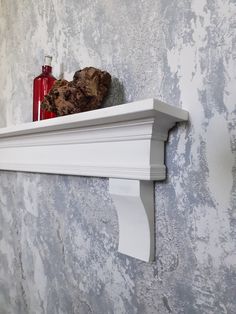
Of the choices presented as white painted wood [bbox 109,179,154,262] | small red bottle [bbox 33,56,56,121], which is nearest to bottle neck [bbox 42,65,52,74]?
small red bottle [bbox 33,56,56,121]

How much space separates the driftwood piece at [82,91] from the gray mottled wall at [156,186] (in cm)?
6

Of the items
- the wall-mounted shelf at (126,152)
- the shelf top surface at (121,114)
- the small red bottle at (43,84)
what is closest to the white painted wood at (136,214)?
the wall-mounted shelf at (126,152)

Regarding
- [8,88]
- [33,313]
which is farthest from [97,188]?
[8,88]

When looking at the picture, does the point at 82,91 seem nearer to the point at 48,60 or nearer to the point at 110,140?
the point at 110,140

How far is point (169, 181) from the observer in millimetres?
646

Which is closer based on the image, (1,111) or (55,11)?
(55,11)

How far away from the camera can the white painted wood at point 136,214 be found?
64 cm

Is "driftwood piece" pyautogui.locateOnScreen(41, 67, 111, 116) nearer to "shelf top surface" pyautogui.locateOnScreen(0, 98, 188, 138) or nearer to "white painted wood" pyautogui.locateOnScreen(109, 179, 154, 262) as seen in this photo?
"shelf top surface" pyautogui.locateOnScreen(0, 98, 188, 138)

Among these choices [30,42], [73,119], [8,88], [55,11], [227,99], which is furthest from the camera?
[8,88]

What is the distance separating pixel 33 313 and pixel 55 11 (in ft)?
3.88

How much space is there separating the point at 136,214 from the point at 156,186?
9 cm

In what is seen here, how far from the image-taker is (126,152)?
0.65 meters

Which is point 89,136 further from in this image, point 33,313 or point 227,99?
point 33,313

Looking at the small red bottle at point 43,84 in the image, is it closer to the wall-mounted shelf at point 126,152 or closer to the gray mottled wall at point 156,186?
the gray mottled wall at point 156,186
